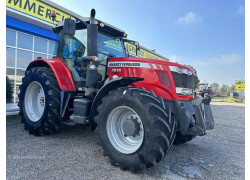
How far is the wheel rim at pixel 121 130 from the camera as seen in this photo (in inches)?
109

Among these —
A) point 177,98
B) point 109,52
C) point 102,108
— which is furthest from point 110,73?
point 177,98

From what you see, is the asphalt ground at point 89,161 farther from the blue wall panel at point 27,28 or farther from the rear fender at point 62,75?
the blue wall panel at point 27,28

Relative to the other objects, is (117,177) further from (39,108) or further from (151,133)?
(39,108)

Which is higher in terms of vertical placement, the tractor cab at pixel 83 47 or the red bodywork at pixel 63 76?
the tractor cab at pixel 83 47

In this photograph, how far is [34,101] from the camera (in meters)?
4.55

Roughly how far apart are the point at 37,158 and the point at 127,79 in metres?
1.98

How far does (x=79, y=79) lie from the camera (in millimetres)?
4012

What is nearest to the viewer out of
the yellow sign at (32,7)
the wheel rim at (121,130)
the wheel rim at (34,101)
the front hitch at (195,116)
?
the wheel rim at (121,130)

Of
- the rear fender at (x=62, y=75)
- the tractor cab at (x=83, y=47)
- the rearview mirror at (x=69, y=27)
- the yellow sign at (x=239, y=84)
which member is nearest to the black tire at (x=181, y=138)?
the tractor cab at (x=83, y=47)

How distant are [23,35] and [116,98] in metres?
6.64

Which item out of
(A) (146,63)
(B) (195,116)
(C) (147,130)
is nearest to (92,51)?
(A) (146,63)

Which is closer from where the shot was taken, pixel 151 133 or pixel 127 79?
pixel 151 133

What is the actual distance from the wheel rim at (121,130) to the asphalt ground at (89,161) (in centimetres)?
31

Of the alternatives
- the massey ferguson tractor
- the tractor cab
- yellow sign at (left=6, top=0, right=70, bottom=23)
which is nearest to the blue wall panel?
yellow sign at (left=6, top=0, right=70, bottom=23)
